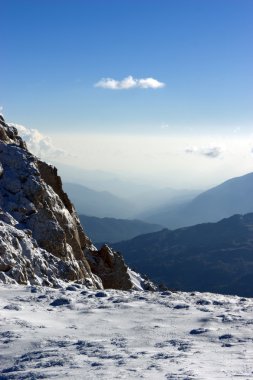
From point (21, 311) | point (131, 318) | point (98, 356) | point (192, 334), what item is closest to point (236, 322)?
point (192, 334)

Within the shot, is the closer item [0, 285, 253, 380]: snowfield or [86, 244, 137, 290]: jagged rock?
[0, 285, 253, 380]: snowfield

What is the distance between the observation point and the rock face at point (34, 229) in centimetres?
2864

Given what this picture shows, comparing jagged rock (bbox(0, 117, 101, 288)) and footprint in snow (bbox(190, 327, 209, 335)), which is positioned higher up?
jagged rock (bbox(0, 117, 101, 288))

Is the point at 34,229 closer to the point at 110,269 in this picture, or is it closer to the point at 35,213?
the point at 35,213

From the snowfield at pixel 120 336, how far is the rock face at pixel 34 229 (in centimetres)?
758

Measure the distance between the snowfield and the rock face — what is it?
7.58 m

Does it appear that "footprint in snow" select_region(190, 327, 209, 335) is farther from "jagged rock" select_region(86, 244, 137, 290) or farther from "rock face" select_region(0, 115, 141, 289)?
"jagged rock" select_region(86, 244, 137, 290)

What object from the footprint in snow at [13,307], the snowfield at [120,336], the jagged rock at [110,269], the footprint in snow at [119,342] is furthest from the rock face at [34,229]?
the footprint in snow at [119,342]

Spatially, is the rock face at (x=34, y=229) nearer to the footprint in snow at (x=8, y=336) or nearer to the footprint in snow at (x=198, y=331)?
the footprint in snow at (x=8, y=336)

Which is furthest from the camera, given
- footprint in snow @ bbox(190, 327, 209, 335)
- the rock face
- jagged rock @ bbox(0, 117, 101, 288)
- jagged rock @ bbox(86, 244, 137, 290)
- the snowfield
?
jagged rock @ bbox(86, 244, 137, 290)

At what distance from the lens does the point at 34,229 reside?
1351 inches

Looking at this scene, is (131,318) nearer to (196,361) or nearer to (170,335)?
(170,335)

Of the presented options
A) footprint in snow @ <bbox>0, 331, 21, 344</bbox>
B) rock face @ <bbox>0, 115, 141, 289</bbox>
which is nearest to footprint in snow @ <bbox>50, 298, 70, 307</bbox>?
footprint in snow @ <bbox>0, 331, 21, 344</bbox>

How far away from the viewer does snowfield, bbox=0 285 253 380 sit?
10844 millimetres
